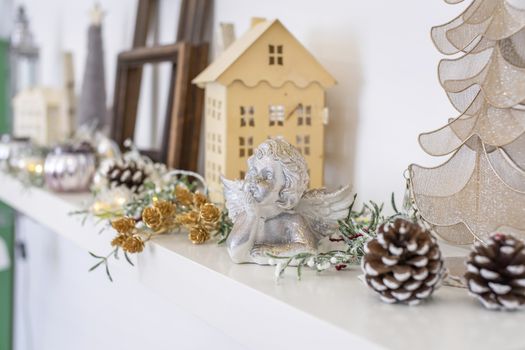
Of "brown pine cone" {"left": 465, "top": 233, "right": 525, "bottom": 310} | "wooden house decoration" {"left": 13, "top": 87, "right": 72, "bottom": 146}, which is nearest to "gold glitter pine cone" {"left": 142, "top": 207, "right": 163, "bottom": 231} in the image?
"brown pine cone" {"left": 465, "top": 233, "right": 525, "bottom": 310}

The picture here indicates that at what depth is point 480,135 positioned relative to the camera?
540mm

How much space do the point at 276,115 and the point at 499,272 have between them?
41cm

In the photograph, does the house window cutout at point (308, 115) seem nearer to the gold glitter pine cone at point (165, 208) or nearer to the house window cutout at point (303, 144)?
the house window cutout at point (303, 144)

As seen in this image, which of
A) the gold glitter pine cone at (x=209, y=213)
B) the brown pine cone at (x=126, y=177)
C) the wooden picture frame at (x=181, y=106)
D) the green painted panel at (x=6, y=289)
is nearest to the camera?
the gold glitter pine cone at (x=209, y=213)

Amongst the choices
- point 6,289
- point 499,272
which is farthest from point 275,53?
point 6,289

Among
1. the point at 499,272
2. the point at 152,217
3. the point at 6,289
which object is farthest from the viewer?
the point at 6,289

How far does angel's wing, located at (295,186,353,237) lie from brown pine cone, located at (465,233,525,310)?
0.17m

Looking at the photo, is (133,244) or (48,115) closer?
(133,244)

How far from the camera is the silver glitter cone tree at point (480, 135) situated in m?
0.52

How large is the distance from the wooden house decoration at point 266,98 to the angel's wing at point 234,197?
0.16m

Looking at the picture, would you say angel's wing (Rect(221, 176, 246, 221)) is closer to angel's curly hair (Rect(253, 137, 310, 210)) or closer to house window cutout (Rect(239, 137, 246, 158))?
angel's curly hair (Rect(253, 137, 310, 210))

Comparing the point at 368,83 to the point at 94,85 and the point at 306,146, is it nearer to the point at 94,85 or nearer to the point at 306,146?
the point at 306,146

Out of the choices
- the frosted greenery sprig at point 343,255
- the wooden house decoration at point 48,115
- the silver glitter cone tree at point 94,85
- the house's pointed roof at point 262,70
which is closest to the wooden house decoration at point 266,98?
the house's pointed roof at point 262,70

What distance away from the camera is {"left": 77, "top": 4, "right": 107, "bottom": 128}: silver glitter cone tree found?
1.40 meters
